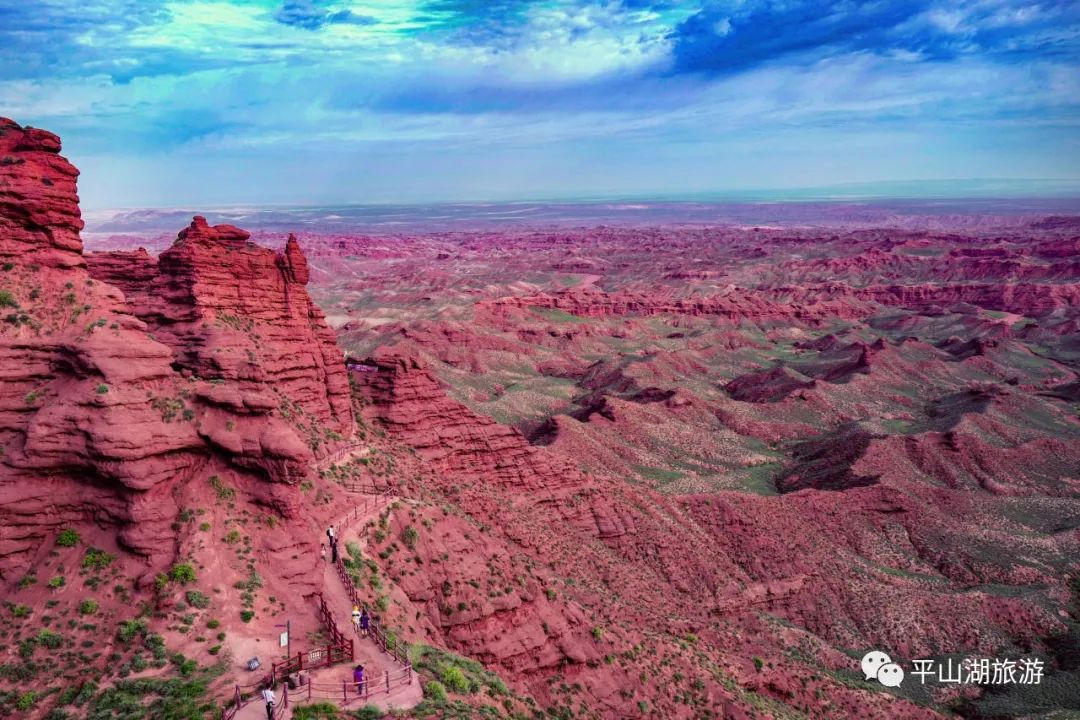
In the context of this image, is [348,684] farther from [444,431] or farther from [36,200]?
[444,431]

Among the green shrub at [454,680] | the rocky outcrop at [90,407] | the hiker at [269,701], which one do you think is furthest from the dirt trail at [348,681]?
the rocky outcrop at [90,407]

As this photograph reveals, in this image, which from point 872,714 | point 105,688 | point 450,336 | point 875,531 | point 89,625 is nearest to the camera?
point 105,688

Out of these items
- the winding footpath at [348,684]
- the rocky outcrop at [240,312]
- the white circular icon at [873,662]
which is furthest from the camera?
the white circular icon at [873,662]

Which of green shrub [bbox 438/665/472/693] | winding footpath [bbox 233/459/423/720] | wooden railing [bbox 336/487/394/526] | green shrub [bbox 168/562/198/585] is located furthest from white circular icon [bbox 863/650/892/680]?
green shrub [bbox 168/562/198/585]

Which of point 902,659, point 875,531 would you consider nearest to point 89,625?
point 902,659

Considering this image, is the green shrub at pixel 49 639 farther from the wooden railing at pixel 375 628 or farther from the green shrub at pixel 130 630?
the wooden railing at pixel 375 628

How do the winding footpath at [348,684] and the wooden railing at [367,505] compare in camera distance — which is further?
the wooden railing at [367,505]

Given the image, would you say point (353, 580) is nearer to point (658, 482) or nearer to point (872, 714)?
point (872, 714)
